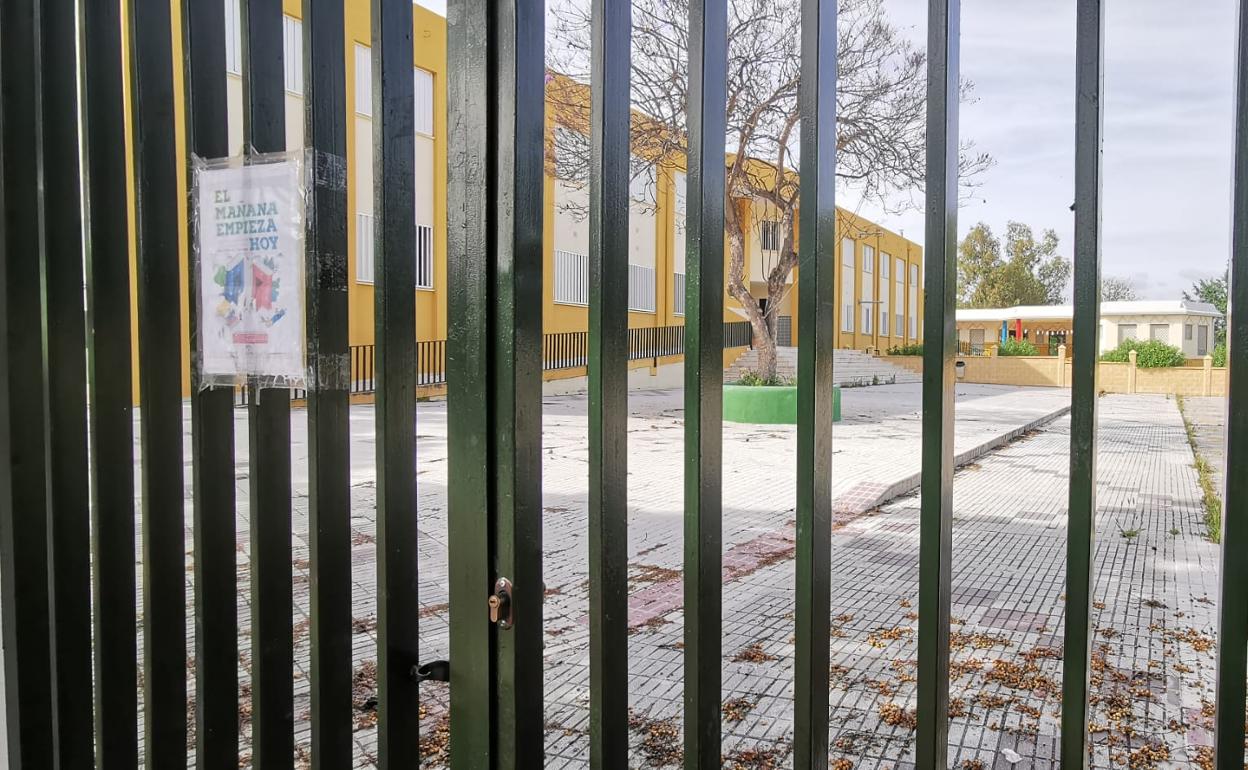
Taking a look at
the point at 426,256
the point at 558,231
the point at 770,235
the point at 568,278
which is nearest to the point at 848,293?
the point at 770,235

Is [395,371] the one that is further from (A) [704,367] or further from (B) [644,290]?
(B) [644,290]

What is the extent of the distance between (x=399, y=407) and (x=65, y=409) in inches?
37.3

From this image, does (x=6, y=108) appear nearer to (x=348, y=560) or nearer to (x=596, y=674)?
(x=348, y=560)

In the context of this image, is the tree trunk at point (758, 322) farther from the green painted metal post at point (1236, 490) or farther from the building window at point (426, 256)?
the green painted metal post at point (1236, 490)

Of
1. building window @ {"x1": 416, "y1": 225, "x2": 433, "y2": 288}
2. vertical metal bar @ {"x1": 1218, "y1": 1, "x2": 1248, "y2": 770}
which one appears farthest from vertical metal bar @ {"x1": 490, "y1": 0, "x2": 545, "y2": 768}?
building window @ {"x1": 416, "y1": 225, "x2": 433, "y2": 288}

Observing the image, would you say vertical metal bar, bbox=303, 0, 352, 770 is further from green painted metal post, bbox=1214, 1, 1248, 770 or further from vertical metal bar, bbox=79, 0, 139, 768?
green painted metal post, bbox=1214, 1, 1248, 770

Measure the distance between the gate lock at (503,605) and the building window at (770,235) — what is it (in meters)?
21.9

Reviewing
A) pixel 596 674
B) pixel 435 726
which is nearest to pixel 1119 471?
pixel 435 726

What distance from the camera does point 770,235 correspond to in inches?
1025

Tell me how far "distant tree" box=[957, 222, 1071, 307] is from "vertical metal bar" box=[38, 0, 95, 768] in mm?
39225

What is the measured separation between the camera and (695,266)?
3.12 ft

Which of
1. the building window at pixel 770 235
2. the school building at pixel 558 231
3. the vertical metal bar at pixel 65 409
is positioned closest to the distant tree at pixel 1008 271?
the school building at pixel 558 231

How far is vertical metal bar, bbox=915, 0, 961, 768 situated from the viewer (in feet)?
Result: 2.72

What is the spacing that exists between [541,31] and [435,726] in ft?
8.47
